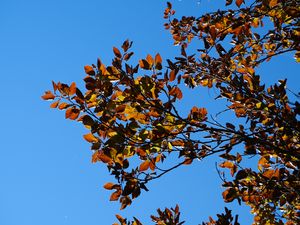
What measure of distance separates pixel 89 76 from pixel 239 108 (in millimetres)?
1651

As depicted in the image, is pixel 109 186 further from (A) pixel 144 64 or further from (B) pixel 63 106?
(A) pixel 144 64

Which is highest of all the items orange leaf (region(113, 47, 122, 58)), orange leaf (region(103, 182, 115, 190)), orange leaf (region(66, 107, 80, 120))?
orange leaf (region(113, 47, 122, 58))

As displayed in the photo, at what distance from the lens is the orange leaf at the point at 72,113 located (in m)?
2.34

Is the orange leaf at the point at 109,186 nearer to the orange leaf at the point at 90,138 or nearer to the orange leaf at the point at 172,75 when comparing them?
the orange leaf at the point at 90,138

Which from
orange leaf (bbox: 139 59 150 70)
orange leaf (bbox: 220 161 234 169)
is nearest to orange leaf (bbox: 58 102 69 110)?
orange leaf (bbox: 139 59 150 70)

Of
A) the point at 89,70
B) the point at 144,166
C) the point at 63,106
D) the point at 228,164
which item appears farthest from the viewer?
the point at 228,164

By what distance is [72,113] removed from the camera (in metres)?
2.35

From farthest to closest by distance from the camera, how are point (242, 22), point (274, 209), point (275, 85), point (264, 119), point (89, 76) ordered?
point (274, 209), point (242, 22), point (264, 119), point (275, 85), point (89, 76)

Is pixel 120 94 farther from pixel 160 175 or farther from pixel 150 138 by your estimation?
pixel 160 175

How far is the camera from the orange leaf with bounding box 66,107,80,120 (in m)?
2.34

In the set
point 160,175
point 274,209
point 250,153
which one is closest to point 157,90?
point 160,175

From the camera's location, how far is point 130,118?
95.5 inches

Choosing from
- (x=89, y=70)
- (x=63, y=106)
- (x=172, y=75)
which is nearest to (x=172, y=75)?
(x=172, y=75)

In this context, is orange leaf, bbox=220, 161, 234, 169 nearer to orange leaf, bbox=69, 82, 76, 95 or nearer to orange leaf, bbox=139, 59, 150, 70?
orange leaf, bbox=139, 59, 150, 70
